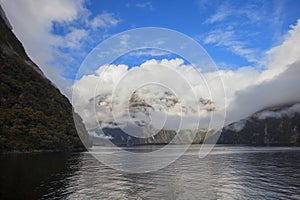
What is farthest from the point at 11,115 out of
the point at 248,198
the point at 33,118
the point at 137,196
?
the point at 248,198

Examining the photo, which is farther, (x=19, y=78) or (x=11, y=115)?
(x=19, y=78)

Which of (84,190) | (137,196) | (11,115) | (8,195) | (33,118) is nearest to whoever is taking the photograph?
(8,195)

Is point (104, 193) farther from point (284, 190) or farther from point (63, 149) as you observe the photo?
point (63, 149)

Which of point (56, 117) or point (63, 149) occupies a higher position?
point (56, 117)

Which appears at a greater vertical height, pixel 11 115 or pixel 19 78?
pixel 19 78

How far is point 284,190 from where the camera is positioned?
45.7 meters

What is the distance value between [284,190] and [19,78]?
190335 millimetres

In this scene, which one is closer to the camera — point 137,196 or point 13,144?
point 137,196

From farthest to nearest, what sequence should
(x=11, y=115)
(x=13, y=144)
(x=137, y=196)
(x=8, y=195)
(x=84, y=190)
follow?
(x=11, y=115) → (x=13, y=144) → (x=84, y=190) → (x=137, y=196) → (x=8, y=195)

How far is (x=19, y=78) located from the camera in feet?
620

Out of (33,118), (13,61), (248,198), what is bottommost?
(248,198)

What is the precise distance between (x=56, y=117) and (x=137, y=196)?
Result: 17040cm

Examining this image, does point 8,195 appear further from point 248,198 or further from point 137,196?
point 248,198

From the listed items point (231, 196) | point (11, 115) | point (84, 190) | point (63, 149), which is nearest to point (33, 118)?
point (11, 115)
